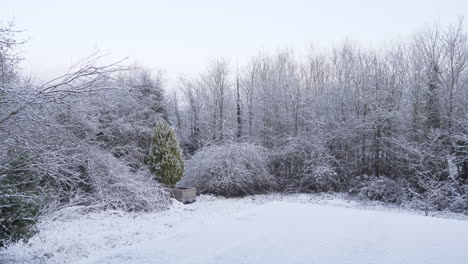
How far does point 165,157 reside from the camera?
9.35 m

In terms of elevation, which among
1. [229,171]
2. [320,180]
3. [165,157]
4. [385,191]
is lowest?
[385,191]

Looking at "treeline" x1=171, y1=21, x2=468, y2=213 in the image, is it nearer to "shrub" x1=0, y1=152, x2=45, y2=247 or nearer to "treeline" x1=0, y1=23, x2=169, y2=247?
"treeline" x1=0, y1=23, x2=169, y2=247

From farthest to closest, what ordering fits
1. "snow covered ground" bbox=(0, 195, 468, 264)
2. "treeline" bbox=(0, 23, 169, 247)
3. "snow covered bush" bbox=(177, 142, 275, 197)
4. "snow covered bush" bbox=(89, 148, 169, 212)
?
"snow covered bush" bbox=(177, 142, 275, 197) → "snow covered bush" bbox=(89, 148, 169, 212) → "treeline" bbox=(0, 23, 169, 247) → "snow covered ground" bbox=(0, 195, 468, 264)

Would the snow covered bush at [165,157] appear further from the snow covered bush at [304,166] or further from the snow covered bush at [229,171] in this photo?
the snow covered bush at [304,166]

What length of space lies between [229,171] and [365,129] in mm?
5444

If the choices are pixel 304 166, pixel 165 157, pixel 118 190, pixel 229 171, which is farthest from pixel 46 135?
pixel 304 166

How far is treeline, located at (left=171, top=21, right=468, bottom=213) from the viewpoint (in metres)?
10.1

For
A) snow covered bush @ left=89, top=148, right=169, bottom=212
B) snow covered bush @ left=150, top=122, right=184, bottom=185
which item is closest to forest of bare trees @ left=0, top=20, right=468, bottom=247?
snow covered bush @ left=89, top=148, right=169, bottom=212

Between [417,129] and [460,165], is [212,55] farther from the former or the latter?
[460,165]

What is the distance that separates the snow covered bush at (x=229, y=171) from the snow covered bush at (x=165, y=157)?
1.72 meters

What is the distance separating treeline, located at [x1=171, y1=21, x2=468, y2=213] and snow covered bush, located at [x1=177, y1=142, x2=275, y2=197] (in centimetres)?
4

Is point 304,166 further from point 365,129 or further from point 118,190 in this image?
point 118,190

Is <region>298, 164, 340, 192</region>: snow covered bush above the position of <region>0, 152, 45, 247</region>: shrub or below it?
below

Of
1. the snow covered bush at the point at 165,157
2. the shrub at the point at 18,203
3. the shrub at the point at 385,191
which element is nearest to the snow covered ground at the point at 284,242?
the shrub at the point at 18,203
